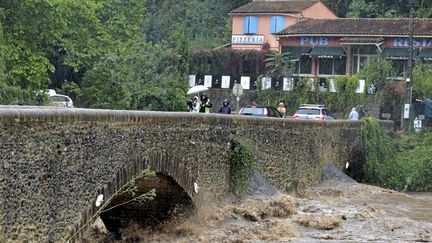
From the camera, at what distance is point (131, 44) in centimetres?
4266

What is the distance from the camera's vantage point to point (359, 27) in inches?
Answer: 2475

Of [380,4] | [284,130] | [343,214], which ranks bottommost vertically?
[343,214]

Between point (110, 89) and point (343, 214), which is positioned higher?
point (110, 89)

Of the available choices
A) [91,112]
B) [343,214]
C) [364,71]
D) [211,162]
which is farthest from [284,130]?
[364,71]

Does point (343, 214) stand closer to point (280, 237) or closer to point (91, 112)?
point (280, 237)

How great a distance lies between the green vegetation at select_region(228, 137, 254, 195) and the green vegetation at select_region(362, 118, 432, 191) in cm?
1534

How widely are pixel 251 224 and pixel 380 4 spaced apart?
5499cm

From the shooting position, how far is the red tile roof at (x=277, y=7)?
69875 millimetres

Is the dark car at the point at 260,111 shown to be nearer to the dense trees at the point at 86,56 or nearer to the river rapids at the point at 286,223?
the dense trees at the point at 86,56

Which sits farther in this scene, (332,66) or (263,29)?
(263,29)

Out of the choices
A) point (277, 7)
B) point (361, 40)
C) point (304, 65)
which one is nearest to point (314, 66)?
point (304, 65)

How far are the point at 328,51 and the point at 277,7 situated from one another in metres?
8.81

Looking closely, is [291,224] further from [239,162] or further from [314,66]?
[314,66]

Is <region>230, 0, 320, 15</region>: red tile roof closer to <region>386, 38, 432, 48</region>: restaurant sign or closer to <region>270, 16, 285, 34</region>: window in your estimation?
<region>270, 16, 285, 34</region>: window
